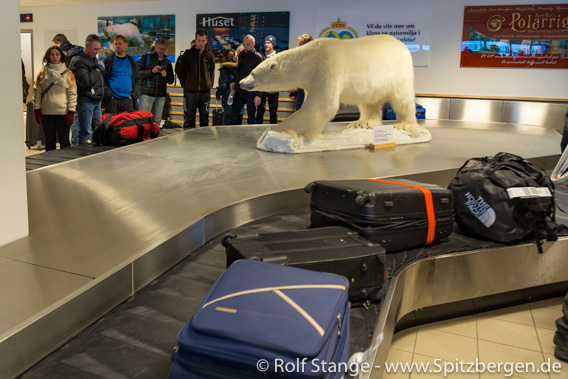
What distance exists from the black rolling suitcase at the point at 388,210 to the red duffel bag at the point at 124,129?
10.1 feet

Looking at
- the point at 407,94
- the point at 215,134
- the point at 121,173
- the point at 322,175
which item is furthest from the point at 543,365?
the point at 215,134

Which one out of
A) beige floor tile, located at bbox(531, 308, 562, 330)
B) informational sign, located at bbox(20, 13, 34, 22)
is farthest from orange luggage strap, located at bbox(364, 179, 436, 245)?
informational sign, located at bbox(20, 13, 34, 22)

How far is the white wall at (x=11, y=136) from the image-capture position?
73.7 inches

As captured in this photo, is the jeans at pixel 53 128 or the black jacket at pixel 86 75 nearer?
the jeans at pixel 53 128

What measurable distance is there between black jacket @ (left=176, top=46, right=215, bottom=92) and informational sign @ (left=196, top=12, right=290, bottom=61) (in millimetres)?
3191

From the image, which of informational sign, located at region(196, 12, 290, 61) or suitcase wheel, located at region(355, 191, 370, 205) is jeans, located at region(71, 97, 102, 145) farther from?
suitcase wheel, located at region(355, 191, 370, 205)

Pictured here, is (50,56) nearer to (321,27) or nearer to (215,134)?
(215,134)

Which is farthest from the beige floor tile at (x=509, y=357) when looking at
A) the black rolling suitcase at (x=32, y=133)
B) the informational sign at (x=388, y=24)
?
the informational sign at (x=388, y=24)

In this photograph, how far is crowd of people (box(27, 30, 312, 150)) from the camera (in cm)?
559

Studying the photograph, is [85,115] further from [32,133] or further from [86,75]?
[32,133]

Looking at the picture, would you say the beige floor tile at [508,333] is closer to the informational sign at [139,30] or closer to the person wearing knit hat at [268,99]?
the person wearing knit hat at [268,99]

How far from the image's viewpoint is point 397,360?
7.39 ft

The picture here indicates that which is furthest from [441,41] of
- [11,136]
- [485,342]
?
[11,136]

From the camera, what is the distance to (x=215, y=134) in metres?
5.41
